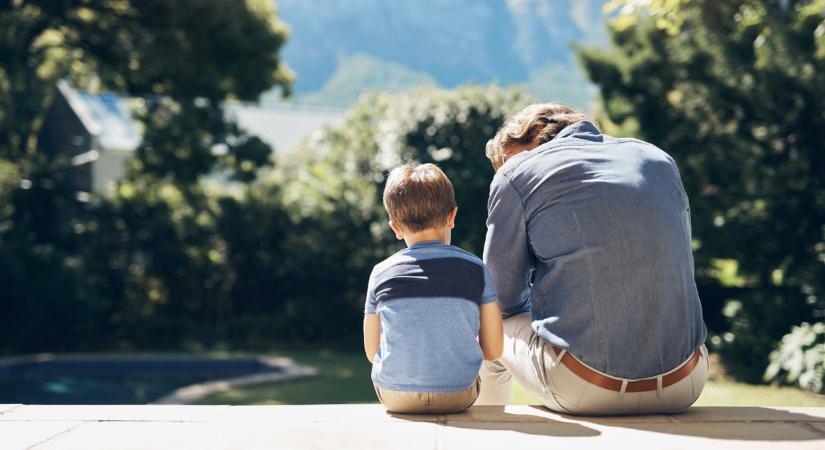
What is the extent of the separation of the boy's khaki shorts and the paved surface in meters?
0.04

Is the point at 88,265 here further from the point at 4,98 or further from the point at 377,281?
the point at 377,281

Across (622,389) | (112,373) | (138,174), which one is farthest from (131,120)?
(622,389)

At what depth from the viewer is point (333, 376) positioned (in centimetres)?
1076

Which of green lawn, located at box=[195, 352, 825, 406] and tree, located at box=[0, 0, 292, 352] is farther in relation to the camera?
tree, located at box=[0, 0, 292, 352]

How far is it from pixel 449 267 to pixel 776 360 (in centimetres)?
600

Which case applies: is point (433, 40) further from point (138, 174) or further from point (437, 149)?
point (437, 149)

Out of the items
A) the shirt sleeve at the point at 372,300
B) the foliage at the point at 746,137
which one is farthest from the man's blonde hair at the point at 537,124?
the foliage at the point at 746,137

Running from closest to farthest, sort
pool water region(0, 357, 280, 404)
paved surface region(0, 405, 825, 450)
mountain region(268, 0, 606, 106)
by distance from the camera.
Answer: paved surface region(0, 405, 825, 450)
pool water region(0, 357, 280, 404)
mountain region(268, 0, 606, 106)

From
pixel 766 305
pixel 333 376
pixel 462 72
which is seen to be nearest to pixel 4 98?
pixel 333 376

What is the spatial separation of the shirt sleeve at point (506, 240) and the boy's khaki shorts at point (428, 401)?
404 millimetres

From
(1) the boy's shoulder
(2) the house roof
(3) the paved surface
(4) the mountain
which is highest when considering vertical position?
(4) the mountain

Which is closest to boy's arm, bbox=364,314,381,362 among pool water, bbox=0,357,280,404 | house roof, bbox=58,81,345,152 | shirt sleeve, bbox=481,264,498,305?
shirt sleeve, bbox=481,264,498,305

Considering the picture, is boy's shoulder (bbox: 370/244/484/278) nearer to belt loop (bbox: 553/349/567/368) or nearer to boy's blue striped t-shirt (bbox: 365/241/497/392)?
boy's blue striped t-shirt (bbox: 365/241/497/392)

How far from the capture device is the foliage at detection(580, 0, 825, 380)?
358 inches
